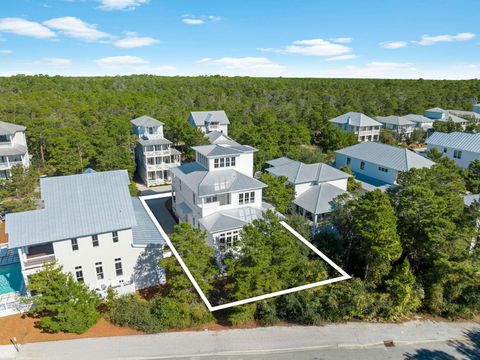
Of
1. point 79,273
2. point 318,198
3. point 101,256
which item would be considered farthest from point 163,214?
point 318,198

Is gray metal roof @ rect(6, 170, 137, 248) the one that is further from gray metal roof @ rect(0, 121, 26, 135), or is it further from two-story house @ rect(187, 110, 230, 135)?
two-story house @ rect(187, 110, 230, 135)

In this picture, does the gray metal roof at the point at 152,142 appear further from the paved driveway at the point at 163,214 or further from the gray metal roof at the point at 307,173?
the gray metal roof at the point at 307,173

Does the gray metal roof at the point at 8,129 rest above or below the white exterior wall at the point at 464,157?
above

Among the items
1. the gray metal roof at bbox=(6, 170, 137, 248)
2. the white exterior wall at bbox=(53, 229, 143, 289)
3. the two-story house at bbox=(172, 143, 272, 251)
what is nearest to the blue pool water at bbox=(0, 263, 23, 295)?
the white exterior wall at bbox=(53, 229, 143, 289)

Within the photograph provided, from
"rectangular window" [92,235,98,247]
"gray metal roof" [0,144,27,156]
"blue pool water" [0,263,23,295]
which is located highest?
"gray metal roof" [0,144,27,156]

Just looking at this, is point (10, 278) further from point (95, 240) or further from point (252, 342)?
point (252, 342)

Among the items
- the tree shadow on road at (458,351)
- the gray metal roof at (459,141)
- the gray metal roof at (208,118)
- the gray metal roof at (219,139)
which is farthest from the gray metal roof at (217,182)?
the gray metal roof at (208,118)

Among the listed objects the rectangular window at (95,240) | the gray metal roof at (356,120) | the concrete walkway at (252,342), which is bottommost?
the concrete walkway at (252,342)
